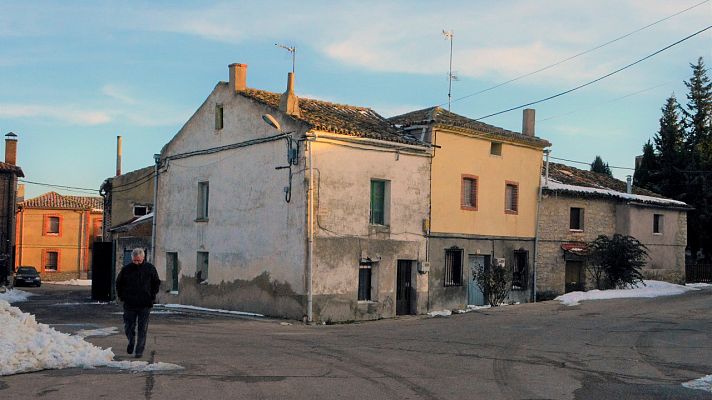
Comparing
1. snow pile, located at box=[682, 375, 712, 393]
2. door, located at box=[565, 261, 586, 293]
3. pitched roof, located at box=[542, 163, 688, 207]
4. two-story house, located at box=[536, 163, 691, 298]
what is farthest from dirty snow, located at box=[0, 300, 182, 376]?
door, located at box=[565, 261, 586, 293]

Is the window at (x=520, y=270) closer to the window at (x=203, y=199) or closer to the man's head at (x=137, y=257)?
the window at (x=203, y=199)

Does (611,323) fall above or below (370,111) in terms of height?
below

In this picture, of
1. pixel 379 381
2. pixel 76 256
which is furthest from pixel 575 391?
pixel 76 256

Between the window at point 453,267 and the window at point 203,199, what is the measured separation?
9.25 meters

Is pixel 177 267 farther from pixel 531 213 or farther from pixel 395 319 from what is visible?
pixel 531 213

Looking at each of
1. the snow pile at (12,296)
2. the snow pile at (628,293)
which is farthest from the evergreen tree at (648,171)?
the snow pile at (12,296)

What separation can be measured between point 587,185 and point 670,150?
1797 cm

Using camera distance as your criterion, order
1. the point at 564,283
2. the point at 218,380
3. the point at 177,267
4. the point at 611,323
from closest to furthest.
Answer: the point at 218,380 < the point at 611,323 < the point at 177,267 < the point at 564,283

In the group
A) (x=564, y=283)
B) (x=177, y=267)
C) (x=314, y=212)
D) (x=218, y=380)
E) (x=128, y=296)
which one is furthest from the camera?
(x=564, y=283)

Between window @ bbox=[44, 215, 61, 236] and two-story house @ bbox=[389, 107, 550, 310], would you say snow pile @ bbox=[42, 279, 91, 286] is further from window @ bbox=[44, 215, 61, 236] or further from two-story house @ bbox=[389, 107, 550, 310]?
two-story house @ bbox=[389, 107, 550, 310]

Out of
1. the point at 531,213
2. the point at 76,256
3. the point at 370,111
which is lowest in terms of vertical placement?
the point at 76,256

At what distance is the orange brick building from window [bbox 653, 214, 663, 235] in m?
42.8

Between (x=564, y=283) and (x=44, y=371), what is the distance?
80.9 ft

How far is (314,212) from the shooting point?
22.2m
